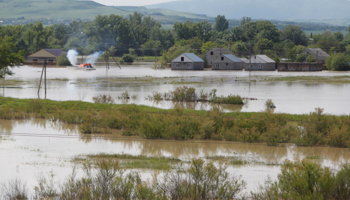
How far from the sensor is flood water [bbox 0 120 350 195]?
1440 cm

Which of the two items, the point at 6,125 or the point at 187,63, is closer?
the point at 6,125

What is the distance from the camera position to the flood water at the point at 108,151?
14398 millimetres

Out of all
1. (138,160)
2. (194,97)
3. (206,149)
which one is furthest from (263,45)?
(138,160)

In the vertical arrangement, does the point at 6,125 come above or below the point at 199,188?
below

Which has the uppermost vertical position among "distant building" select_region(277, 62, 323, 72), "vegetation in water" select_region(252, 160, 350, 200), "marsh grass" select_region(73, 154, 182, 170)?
"distant building" select_region(277, 62, 323, 72)

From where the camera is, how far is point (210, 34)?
464 feet

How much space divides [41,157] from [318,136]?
12.3 meters

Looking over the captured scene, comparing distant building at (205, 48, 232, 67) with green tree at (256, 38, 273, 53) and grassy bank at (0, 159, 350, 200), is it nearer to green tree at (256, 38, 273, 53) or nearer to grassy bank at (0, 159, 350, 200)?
green tree at (256, 38, 273, 53)

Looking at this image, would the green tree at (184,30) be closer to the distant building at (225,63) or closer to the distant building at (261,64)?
the distant building at (225,63)

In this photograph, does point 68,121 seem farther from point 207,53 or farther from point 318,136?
point 207,53

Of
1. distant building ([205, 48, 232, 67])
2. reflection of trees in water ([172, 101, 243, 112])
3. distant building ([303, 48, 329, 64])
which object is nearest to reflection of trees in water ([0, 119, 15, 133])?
reflection of trees in water ([172, 101, 243, 112])

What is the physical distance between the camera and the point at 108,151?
17547 millimetres

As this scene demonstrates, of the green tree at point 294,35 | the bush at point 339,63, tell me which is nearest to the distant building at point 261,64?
the bush at point 339,63

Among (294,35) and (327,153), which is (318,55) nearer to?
(294,35)
